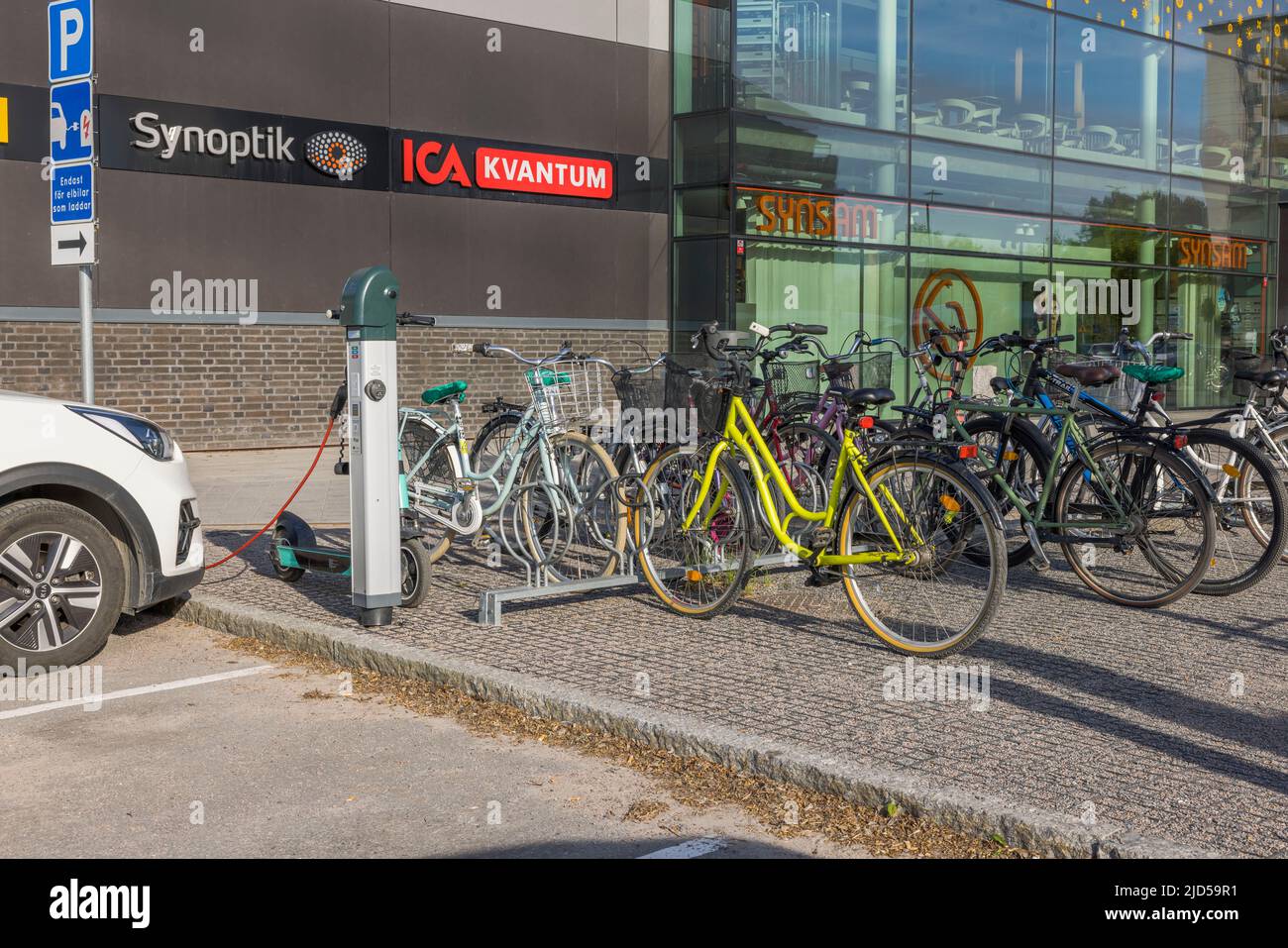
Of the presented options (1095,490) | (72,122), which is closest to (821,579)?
(1095,490)

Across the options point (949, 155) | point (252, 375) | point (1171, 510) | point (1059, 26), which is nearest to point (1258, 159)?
point (1059, 26)

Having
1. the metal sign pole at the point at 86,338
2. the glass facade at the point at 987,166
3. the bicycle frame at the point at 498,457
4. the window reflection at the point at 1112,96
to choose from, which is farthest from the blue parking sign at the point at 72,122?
the window reflection at the point at 1112,96

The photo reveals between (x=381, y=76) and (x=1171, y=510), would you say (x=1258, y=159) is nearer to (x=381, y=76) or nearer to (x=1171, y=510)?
(x=381, y=76)

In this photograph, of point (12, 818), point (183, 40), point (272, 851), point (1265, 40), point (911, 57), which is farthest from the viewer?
point (1265, 40)

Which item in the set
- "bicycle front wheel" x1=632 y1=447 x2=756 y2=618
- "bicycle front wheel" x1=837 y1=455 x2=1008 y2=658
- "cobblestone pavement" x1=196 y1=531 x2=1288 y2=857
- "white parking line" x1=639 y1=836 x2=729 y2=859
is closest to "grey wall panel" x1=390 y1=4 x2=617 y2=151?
"cobblestone pavement" x1=196 y1=531 x2=1288 y2=857

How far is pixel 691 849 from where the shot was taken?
3.92m

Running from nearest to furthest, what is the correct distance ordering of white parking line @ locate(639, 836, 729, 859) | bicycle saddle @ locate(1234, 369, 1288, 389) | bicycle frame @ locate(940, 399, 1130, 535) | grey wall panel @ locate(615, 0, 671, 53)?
white parking line @ locate(639, 836, 729, 859) → bicycle frame @ locate(940, 399, 1130, 535) → bicycle saddle @ locate(1234, 369, 1288, 389) → grey wall panel @ locate(615, 0, 671, 53)

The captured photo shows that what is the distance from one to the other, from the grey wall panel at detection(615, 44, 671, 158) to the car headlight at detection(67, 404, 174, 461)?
12995mm

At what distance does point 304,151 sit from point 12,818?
42.2 feet

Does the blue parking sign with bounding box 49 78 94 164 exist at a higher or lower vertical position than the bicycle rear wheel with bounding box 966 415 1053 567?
higher

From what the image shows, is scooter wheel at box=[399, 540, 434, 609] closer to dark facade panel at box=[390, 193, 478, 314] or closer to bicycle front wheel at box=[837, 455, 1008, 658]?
bicycle front wheel at box=[837, 455, 1008, 658]

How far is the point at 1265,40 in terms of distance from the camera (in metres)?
24.7

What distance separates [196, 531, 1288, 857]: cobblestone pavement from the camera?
13.6 feet

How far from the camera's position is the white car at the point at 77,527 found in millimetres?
5918
